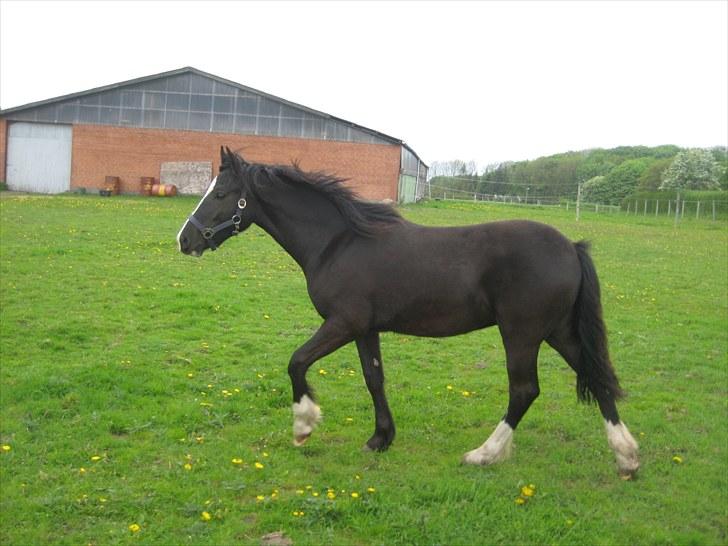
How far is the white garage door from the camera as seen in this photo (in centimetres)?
4250

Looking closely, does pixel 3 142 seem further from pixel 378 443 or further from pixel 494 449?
pixel 494 449

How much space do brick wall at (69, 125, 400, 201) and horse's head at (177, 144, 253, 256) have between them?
118 feet

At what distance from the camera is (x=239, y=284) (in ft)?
46.6

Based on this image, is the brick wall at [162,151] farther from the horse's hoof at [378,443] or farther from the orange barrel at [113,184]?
the horse's hoof at [378,443]

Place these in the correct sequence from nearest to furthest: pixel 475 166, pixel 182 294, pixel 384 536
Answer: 1. pixel 384 536
2. pixel 182 294
3. pixel 475 166

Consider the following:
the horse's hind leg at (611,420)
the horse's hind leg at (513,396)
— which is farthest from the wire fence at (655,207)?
the horse's hind leg at (513,396)

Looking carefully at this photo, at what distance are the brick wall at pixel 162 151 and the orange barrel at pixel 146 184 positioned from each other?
1.44 ft

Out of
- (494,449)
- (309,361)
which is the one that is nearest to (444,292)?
(309,361)

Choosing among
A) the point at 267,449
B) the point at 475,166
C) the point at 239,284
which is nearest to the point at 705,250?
the point at 239,284

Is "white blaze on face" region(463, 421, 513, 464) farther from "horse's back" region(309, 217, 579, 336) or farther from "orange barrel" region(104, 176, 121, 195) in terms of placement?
"orange barrel" region(104, 176, 121, 195)

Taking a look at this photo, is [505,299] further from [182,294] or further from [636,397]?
[182,294]

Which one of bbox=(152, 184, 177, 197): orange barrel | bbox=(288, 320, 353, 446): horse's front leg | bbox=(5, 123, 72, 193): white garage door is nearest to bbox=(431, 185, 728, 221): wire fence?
bbox=(152, 184, 177, 197): orange barrel

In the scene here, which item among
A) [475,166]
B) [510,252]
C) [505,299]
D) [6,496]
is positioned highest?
[475,166]

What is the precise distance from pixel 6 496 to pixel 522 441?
4.33 meters
